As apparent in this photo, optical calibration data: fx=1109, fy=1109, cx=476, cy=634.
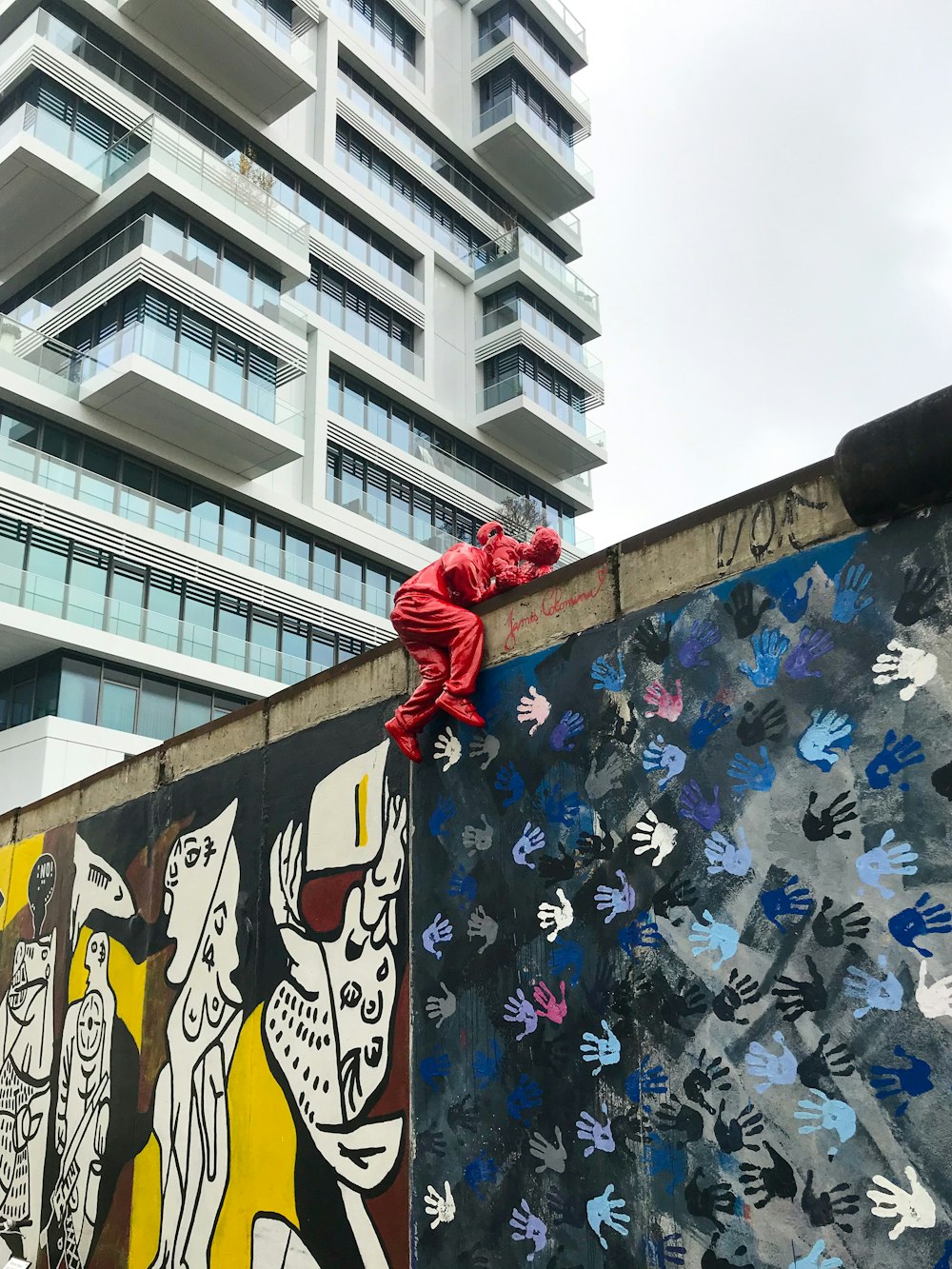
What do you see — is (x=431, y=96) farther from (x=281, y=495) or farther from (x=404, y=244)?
(x=281, y=495)

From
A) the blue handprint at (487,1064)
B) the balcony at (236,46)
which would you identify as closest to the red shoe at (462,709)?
the blue handprint at (487,1064)

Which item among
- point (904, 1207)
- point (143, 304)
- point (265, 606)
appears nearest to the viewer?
point (904, 1207)

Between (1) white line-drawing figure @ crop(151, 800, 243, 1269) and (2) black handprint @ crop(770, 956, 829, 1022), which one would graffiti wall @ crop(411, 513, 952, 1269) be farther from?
(1) white line-drawing figure @ crop(151, 800, 243, 1269)

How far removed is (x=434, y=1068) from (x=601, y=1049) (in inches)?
51.2

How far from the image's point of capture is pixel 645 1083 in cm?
482

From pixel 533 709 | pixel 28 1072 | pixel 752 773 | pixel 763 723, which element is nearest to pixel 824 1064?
pixel 752 773

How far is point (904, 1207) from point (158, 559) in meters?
25.5

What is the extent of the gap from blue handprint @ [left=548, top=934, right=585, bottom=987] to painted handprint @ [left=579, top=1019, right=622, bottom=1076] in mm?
256

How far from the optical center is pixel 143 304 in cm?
2680

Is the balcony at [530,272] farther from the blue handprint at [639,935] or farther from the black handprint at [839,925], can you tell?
the black handprint at [839,925]

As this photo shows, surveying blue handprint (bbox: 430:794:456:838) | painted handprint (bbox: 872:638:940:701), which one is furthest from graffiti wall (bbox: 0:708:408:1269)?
painted handprint (bbox: 872:638:940:701)

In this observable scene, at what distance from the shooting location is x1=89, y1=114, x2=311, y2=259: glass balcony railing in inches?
1104

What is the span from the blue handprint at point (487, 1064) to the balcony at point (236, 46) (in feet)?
100

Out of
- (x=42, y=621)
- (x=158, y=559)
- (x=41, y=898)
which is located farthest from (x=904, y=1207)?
(x=158, y=559)
